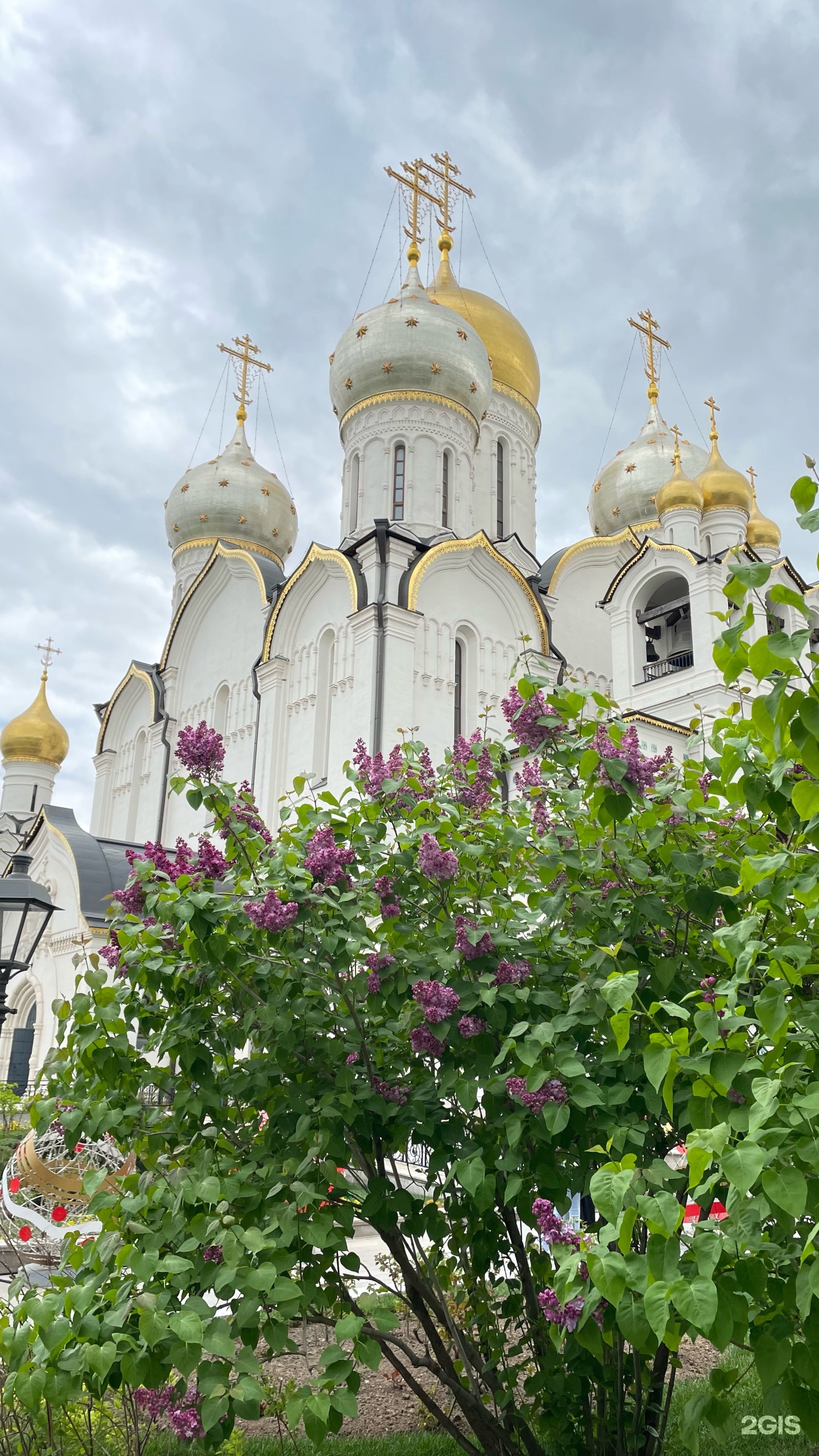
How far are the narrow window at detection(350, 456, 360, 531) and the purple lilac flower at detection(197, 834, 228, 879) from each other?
15200 mm

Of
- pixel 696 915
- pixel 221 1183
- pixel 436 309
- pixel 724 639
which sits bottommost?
pixel 221 1183

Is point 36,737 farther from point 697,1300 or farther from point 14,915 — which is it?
point 697,1300

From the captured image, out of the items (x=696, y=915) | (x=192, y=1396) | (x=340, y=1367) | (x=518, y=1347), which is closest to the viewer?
(x=340, y=1367)

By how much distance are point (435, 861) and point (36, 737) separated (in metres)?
24.9

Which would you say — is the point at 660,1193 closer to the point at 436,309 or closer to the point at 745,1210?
the point at 745,1210

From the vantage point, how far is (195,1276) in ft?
6.77

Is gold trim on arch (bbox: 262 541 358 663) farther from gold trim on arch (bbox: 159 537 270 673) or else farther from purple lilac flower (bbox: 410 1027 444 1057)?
purple lilac flower (bbox: 410 1027 444 1057)

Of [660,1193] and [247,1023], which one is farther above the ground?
[247,1023]

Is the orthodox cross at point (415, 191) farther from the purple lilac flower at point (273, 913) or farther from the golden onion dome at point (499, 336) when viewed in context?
the purple lilac flower at point (273, 913)

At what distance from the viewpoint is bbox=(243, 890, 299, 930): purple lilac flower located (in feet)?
7.72

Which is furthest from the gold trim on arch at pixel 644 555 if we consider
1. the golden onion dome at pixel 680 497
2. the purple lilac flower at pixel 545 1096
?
the purple lilac flower at pixel 545 1096

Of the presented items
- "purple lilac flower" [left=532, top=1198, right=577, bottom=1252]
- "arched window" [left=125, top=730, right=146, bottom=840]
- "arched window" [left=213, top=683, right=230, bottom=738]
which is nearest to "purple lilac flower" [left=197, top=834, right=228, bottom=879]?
"purple lilac flower" [left=532, top=1198, right=577, bottom=1252]

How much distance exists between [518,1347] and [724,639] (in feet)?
6.41

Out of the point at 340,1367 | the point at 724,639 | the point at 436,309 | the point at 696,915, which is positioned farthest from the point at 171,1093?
the point at 436,309
